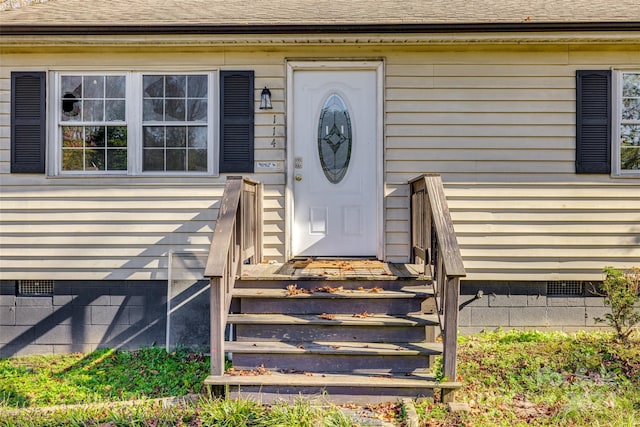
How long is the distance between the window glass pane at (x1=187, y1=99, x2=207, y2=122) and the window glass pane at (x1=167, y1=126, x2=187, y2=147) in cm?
16

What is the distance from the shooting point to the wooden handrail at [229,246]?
3.53m

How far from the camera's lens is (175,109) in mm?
5258

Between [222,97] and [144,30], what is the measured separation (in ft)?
3.34

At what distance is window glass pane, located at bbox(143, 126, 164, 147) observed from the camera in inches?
208

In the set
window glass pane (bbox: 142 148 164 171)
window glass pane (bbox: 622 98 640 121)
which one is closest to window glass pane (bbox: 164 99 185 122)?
window glass pane (bbox: 142 148 164 171)

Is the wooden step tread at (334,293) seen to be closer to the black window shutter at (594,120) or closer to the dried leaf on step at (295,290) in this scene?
the dried leaf on step at (295,290)

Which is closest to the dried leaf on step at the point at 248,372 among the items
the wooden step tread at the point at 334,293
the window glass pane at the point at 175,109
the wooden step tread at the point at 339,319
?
the wooden step tread at the point at 339,319

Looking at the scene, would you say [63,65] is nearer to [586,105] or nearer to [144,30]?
[144,30]

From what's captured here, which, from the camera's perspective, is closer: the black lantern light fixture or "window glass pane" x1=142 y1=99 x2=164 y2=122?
the black lantern light fixture

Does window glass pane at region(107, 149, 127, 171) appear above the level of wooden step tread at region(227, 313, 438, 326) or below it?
above

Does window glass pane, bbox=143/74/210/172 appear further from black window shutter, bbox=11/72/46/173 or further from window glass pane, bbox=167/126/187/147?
black window shutter, bbox=11/72/46/173

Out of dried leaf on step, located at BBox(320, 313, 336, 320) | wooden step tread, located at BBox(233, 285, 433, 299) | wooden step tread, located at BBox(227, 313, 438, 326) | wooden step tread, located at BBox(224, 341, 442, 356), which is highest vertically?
wooden step tread, located at BBox(233, 285, 433, 299)

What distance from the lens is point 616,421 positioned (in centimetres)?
333

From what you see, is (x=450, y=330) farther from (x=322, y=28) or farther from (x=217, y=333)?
(x=322, y=28)
